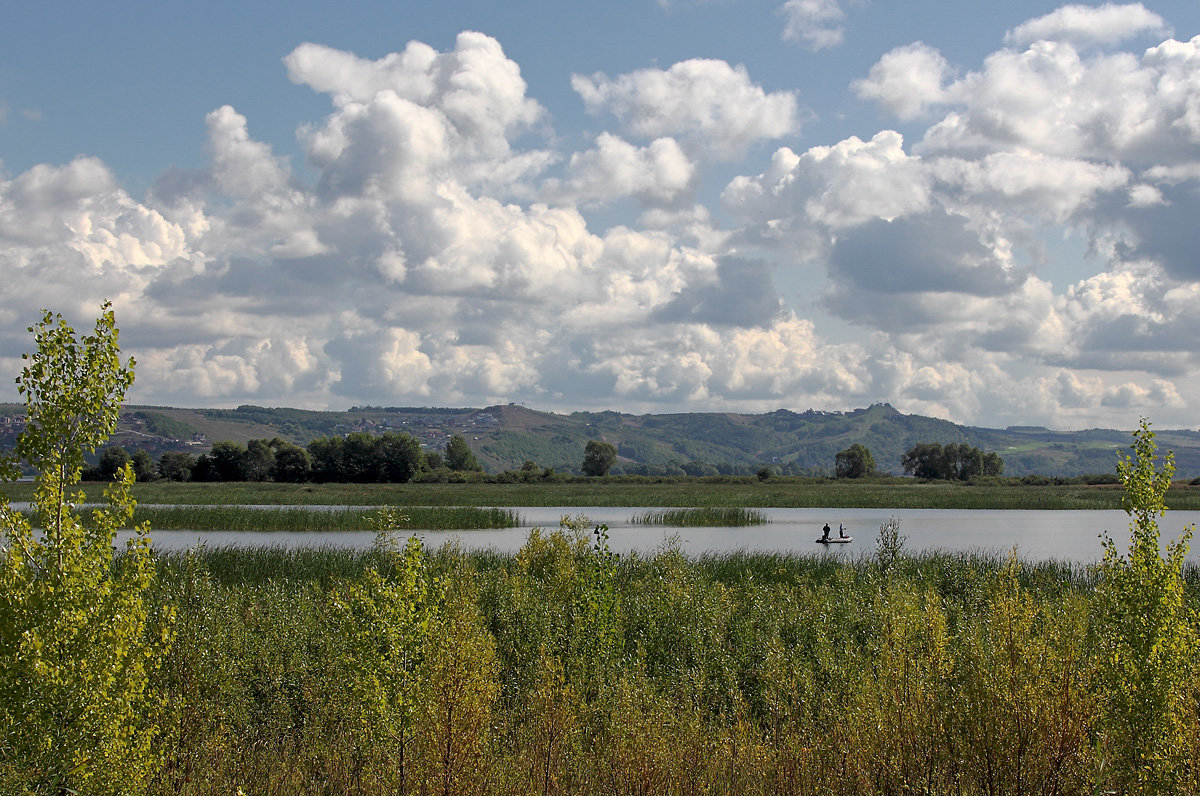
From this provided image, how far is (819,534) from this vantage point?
48125mm

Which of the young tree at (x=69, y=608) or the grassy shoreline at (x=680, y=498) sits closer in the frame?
the young tree at (x=69, y=608)

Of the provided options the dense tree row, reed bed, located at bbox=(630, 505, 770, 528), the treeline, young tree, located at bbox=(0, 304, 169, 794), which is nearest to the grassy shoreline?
reed bed, located at bbox=(630, 505, 770, 528)

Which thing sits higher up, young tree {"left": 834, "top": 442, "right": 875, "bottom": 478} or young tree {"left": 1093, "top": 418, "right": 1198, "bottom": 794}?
young tree {"left": 1093, "top": 418, "right": 1198, "bottom": 794}

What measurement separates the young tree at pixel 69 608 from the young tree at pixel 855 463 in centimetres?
15607

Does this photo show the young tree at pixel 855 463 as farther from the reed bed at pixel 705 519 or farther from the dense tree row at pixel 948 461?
the reed bed at pixel 705 519

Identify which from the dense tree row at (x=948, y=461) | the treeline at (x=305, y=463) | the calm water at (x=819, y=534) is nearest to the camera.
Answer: the calm water at (x=819, y=534)

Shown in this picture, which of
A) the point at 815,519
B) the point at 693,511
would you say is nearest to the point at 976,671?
the point at 693,511

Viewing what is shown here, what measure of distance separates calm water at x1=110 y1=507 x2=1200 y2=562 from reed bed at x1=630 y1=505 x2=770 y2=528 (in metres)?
1.42

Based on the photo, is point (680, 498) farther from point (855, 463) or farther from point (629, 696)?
point (855, 463)

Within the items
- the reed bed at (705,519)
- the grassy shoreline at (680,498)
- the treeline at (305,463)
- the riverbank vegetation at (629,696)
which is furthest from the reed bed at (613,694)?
the treeline at (305,463)

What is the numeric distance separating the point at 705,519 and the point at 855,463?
4271 inches

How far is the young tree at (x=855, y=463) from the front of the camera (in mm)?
154500

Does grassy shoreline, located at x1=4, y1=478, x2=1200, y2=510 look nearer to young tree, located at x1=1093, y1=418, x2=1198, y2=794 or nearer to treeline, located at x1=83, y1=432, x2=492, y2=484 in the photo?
treeline, located at x1=83, y1=432, x2=492, y2=484

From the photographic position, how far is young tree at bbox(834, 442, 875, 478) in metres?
154
